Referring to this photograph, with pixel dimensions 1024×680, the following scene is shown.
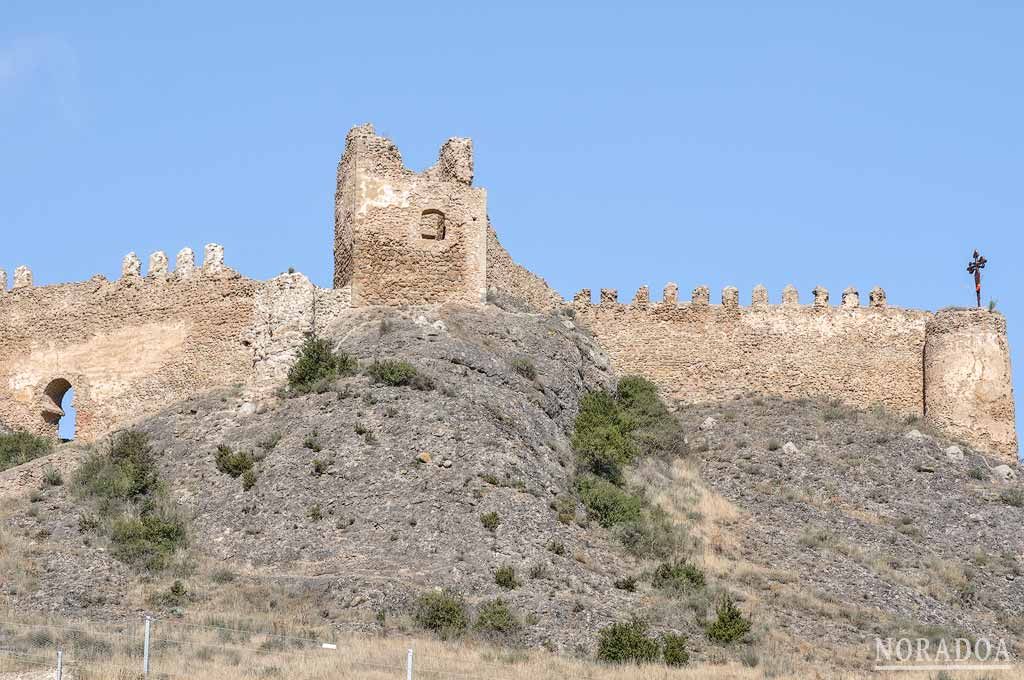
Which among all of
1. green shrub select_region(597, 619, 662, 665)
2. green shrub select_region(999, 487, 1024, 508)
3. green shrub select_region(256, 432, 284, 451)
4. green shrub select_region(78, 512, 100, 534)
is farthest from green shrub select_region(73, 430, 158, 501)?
green shrub select_region(999, 487, 1024, 508)

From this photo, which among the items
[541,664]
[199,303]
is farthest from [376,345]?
[541,664]

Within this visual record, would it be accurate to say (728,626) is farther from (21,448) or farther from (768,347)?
(21,448)

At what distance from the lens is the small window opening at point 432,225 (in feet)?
127

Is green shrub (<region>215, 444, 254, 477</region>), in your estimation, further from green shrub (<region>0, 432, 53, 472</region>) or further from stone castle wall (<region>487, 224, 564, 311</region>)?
stone castle wall (<region>487, 224, 564, 311</region>)

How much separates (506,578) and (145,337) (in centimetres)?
1458

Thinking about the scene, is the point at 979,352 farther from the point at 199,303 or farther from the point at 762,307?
the point at 199,303

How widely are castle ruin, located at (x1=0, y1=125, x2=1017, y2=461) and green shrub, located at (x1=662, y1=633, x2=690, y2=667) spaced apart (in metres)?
12.8

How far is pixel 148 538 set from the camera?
99.0 feet

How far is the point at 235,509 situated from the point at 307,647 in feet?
23.9

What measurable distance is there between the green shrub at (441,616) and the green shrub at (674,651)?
2.93 m

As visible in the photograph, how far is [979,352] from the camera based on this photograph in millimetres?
41156

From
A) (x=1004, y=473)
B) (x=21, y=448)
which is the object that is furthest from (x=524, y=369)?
(x=21, y=448)

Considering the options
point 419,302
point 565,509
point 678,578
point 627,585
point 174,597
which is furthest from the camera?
point 419,302

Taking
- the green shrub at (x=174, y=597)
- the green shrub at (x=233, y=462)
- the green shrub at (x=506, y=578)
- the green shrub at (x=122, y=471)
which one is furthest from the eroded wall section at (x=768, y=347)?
the green shrub at (x=174, y=597)
